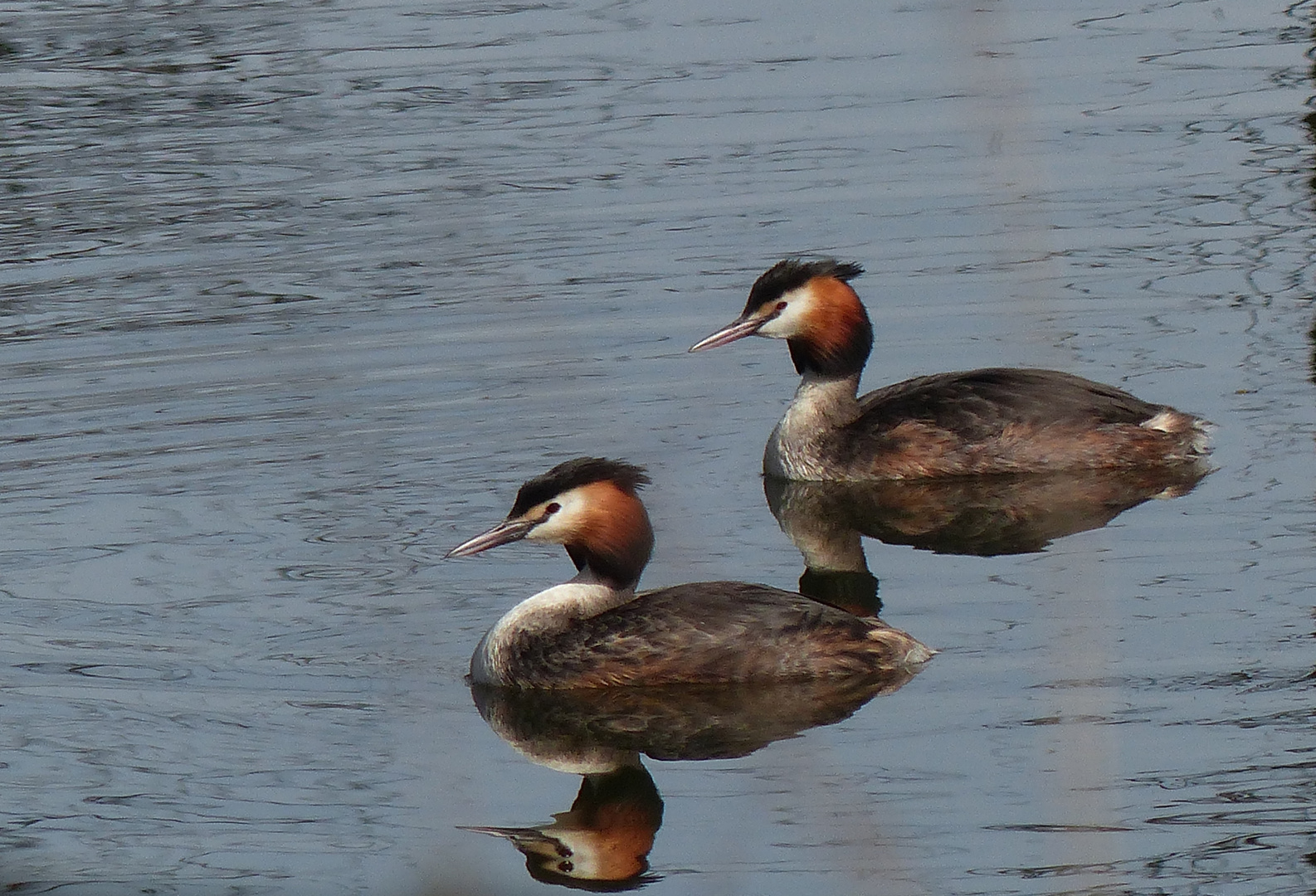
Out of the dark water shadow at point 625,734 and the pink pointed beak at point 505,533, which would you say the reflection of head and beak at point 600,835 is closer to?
the dark water shadow at point 625,734

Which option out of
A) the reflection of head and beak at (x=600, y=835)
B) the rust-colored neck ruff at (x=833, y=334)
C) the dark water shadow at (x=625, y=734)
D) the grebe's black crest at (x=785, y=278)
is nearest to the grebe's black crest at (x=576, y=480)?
the dark water shadow at (x=625, y=734)

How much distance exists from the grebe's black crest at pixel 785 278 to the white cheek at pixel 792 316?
41mm

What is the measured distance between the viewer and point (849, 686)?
24.5 ft

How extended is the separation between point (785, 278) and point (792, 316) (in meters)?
0.21

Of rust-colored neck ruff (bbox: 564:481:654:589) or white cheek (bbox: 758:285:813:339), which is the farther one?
white cheek (bbox: 758:285:813:339)

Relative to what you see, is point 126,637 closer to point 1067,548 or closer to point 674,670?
point 674,670

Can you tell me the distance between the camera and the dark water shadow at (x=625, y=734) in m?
6.41

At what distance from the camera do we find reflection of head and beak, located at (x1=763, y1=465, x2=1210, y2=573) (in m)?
9.19

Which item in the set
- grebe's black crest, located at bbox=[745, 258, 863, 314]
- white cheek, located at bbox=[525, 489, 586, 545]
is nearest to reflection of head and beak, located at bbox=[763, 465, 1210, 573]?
grebe's black crest, located at bbox=[745, 258, 863, 314]

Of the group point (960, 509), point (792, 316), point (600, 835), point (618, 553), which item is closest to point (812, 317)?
point (792, 316)

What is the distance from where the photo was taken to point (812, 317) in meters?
10.5

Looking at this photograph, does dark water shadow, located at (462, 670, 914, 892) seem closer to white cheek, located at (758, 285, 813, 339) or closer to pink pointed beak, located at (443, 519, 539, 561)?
pink pointed beak, located at (443, 519, 539, 561)

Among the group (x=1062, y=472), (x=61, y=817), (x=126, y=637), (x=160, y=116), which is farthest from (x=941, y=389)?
(x=160, y=116)

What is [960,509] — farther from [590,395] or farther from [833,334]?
[590,395]
